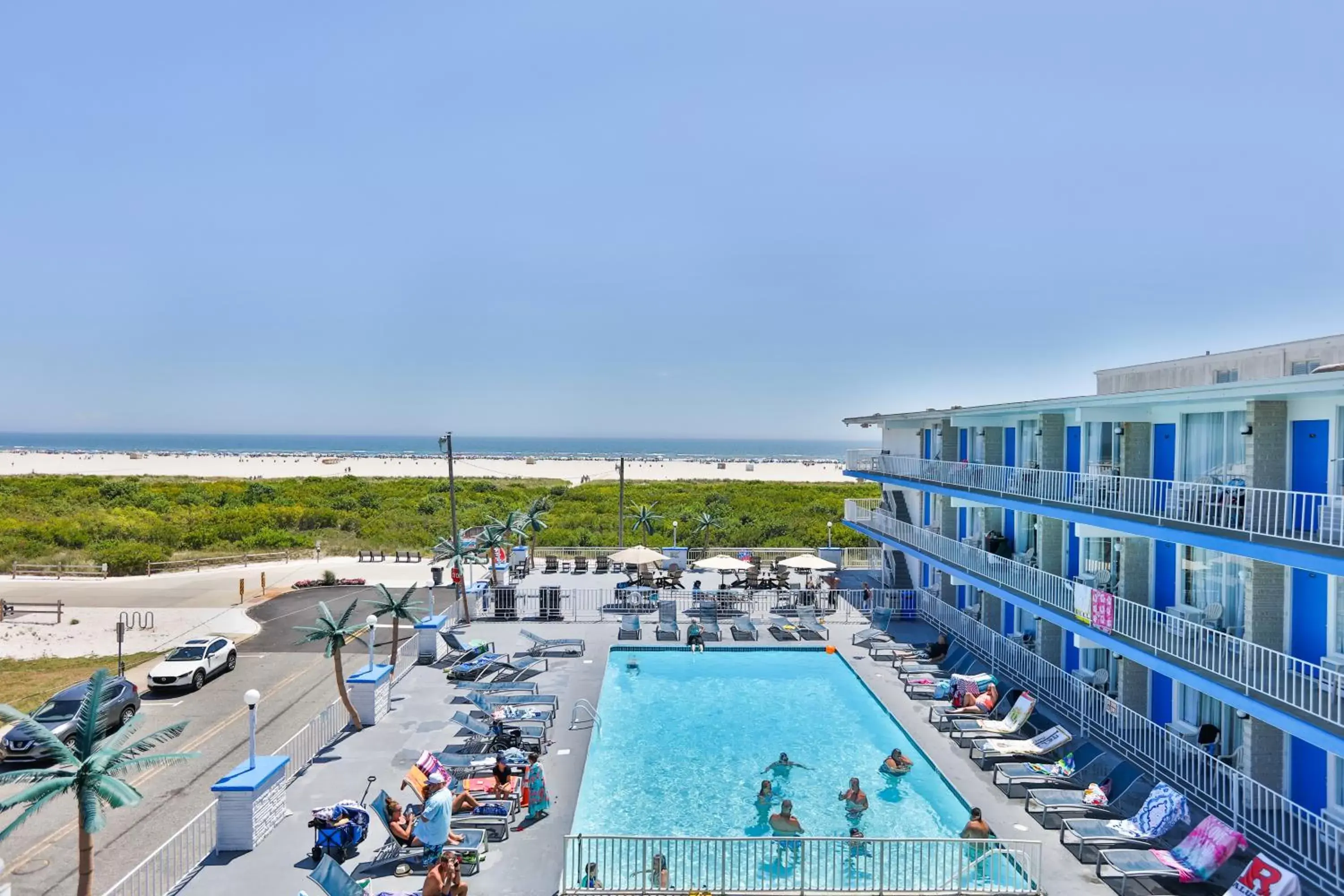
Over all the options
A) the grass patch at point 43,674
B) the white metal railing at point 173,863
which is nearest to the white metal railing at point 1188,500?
the white metal railing at point 173,863

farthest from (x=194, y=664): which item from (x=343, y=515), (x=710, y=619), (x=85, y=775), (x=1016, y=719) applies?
(x=343, y=515)

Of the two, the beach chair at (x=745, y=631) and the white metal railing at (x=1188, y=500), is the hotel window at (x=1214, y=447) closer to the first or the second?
the white metal railing at (x=1188, y=500)

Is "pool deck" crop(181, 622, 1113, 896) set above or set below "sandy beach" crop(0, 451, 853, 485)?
below

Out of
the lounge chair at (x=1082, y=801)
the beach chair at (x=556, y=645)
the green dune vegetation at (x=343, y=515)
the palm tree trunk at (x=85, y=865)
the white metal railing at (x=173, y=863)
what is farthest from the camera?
the green dune vegetation at (x=343, y=515)

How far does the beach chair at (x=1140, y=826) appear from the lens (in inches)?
427

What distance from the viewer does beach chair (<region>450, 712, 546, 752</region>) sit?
47.2ft

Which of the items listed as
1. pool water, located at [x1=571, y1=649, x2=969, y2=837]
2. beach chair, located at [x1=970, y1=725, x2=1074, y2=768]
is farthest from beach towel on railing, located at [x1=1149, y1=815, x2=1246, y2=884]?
beach chair, located at [x1=970, y1=725, x2=1074, y2=768]

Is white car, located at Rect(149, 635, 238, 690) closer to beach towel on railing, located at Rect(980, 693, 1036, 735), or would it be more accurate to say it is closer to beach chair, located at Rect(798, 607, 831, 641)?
beach chair, located at Rect(798, 607, 831, 641)

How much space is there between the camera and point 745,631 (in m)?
23.2

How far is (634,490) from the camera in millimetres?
68562

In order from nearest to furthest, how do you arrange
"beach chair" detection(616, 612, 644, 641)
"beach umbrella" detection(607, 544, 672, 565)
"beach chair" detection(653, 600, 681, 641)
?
"beach chair" detection(653, 600, 681, 641)
"beach chair" detection(616, 612, 644, 641)
"beach umbrella" detection(607, 544, 672, 565)

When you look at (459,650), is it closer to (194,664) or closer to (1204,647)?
(194,664)

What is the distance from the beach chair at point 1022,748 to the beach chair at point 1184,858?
132 inches

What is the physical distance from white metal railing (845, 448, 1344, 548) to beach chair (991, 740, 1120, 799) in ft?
14.8
